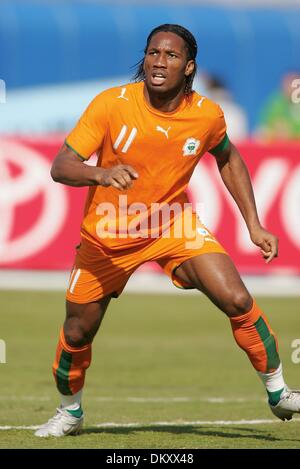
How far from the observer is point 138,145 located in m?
8.05

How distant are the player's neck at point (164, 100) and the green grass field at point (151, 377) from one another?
240 centimetres

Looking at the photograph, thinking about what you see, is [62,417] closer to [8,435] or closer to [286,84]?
[8,435]

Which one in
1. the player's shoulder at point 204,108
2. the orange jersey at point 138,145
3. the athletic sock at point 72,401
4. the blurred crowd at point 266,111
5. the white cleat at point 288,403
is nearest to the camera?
the orange jersey at point 138,145

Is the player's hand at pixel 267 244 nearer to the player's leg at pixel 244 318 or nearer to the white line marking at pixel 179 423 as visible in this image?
the player's leg at pixel 244 318

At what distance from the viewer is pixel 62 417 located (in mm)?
8602

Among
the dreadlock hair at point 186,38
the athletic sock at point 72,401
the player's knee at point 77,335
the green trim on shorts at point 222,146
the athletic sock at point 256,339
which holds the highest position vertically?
the dreadlock hair at point 186,38

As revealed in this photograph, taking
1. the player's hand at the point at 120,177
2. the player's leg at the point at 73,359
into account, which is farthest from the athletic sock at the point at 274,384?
the player's hand at the point at 120,177

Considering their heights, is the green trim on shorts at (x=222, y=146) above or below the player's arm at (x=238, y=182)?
above

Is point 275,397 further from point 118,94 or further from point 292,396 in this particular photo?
point 118,94

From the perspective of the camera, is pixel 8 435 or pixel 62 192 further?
pixel 62 192

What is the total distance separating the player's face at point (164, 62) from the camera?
7.98 metres

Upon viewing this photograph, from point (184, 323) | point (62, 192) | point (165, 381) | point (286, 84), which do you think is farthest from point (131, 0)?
point (165, 381)

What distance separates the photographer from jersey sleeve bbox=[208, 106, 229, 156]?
8.34 meters

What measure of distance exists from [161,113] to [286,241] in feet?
33.9
